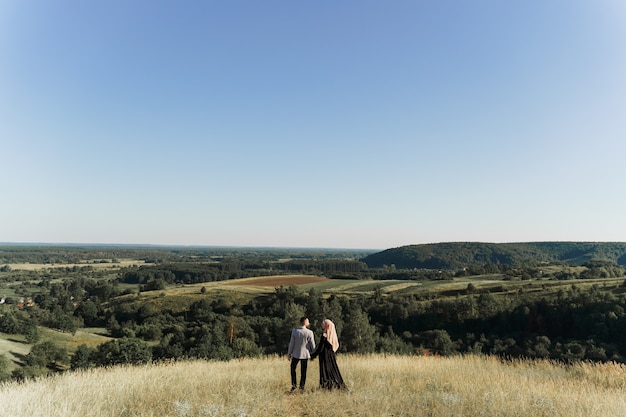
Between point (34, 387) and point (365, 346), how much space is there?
58199mm

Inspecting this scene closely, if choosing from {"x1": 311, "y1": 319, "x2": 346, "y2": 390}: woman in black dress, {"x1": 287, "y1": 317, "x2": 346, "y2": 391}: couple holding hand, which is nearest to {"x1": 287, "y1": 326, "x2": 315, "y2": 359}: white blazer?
{"x1": 287, "y1": 317, "x2": 346, "y2": 391}: couple holding hand

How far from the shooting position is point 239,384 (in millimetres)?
11797

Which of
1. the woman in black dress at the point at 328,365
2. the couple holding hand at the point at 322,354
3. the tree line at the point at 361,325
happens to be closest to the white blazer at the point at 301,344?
the couple holding hand at the point at 322,354

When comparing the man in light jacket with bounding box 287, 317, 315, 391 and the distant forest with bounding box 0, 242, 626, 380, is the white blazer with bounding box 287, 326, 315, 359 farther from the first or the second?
the distant forest with bounding box 0, 242, 626, 380

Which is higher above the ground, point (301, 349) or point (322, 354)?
point (301, 349)

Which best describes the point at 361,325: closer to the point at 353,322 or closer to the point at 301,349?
the point at 353,322

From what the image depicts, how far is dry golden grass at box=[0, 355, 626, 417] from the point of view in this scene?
8859mm

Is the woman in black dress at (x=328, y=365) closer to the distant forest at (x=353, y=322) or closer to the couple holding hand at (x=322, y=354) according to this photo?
the couple holding hand at (x=322, y=354)

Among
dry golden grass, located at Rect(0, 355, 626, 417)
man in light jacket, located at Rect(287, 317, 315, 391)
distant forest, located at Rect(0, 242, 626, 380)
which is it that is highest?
man in light jacket, located at Rect(287, 317, 315, 391)

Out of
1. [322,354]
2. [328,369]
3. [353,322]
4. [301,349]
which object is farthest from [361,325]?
[301,349]

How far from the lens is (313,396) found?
10.5m

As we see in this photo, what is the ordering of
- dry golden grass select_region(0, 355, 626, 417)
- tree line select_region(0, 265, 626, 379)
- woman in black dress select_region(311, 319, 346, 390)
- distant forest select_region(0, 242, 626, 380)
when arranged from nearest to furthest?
dry golden grass select_region(0, 355, 626, 417)
woman in black dress select_region(311, 319, 346, 390)
tree line select_region(0, 265, 626, 379)
distant forest select_region(0, 242, 626, 380)

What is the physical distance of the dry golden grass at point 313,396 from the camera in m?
8.86

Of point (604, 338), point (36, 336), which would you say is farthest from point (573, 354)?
point (36, 336)
